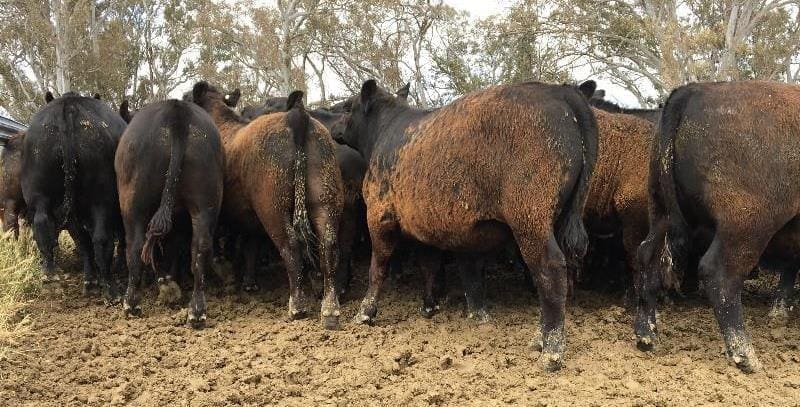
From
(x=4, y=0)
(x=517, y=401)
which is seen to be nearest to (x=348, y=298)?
(x=517, y=401)

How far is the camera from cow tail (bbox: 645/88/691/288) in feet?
16.2

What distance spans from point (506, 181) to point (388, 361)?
5.15ft

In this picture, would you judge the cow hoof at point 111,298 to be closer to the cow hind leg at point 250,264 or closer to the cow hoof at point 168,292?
the cow hoof at point 168,292

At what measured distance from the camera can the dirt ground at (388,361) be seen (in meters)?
4.41

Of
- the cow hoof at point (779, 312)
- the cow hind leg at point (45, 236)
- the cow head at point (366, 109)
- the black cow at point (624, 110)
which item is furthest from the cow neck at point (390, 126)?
the cow hoof at point (779, 312)

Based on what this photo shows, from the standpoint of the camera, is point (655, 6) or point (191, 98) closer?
point (191, 98)

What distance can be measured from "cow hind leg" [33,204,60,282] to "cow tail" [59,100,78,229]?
174 mm

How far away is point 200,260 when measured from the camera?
639 centimetres

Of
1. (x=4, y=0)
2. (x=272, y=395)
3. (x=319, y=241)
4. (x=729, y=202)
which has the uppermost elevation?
(x=4, y=0)

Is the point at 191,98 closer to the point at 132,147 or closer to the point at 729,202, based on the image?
the point at 132,147

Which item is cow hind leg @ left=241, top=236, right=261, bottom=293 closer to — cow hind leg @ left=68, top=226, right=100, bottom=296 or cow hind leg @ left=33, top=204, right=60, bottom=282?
cow hind leg @ left=68, top=226, right=100, bottom=296

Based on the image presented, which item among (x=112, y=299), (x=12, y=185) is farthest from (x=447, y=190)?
(x=12, y=185)

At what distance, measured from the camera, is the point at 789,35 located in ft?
73.1

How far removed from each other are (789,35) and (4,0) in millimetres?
29096
